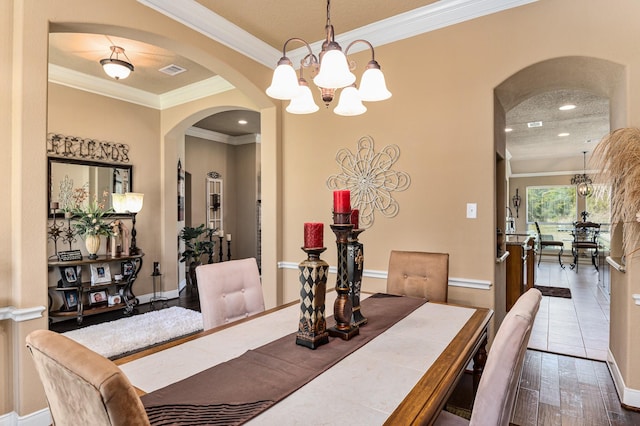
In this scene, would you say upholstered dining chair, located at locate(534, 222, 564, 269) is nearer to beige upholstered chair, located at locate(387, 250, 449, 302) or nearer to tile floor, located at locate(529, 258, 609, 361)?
tile floor, located at locate(529, 258, 609, 361)

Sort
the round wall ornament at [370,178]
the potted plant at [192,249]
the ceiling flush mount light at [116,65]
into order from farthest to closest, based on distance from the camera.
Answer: the potted plant at [192,249], the ceiling flush mount light at [116,65], the round wall ornament at [370,178]

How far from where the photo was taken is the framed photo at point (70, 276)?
396cm

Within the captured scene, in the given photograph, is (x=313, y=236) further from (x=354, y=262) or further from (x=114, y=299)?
(x=114, y=299)

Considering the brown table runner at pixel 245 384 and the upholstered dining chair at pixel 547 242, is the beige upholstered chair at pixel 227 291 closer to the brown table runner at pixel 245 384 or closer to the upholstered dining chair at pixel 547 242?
the brown table runner at pixel 245 384

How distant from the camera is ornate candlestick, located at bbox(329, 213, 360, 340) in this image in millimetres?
1449

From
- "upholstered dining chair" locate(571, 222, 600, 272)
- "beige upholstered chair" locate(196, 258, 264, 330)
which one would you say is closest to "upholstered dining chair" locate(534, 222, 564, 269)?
"upholstered dining chair" locate(571, 222, 600, 272)

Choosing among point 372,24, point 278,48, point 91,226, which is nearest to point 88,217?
point 91,226

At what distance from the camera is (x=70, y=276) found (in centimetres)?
400

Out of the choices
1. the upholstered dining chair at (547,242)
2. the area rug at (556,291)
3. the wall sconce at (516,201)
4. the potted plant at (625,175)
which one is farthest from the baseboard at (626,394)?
the wall sconce at (516,201)

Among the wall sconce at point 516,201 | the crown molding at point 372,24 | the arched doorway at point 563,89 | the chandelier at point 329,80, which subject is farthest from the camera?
the wall sconce at point 516,201

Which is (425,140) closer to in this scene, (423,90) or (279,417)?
(423,90)

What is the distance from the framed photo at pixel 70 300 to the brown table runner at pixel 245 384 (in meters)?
3.79

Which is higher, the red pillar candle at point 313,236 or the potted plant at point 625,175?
the potted plant at point 625,175

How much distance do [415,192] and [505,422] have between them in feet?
7.20
